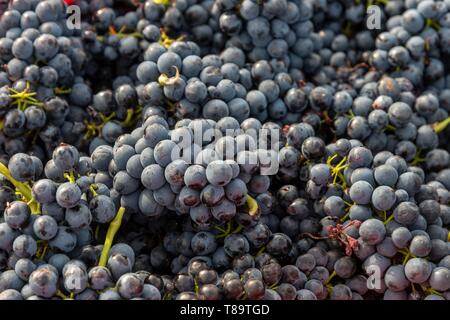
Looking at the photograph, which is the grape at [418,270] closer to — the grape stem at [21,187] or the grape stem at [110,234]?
the grape stem at [110,234]

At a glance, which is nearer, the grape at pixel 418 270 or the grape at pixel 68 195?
the grape at pixel 68 195

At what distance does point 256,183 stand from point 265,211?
0.31ft

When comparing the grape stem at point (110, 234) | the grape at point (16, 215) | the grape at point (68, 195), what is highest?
the grape at point (68, 195)

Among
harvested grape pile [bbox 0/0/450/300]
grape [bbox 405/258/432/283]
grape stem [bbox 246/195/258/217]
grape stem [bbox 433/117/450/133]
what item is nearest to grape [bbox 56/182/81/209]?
harvested grape pile [bbox 0/0/450/300]

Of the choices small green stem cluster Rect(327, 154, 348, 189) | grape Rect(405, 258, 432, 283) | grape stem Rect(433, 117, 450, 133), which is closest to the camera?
grape Rect(405, 258, 432, 283)

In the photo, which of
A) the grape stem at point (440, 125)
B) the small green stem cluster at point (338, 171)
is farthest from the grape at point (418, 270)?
the grape stem at point (440, 125)

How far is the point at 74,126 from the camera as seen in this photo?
1807mm

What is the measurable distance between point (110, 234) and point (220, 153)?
1.09 ft

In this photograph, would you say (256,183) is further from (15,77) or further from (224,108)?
(15,77)

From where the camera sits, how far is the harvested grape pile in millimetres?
1481

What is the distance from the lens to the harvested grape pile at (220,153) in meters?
1.48

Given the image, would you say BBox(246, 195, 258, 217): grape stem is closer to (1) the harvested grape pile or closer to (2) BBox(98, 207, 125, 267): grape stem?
(1) the harvested grape pile

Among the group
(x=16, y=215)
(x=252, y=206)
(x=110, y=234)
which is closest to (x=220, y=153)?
(x=252, y=206)
